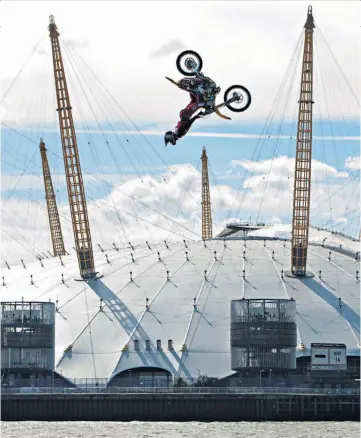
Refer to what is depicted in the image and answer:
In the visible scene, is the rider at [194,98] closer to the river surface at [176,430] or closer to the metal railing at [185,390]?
the river surface at [176,430]

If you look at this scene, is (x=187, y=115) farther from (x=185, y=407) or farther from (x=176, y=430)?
(x=185, y=407)

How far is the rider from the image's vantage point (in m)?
139

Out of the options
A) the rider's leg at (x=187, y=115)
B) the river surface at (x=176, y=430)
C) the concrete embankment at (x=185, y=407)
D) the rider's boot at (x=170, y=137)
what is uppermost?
the rider's leg at (x=187, y=115)

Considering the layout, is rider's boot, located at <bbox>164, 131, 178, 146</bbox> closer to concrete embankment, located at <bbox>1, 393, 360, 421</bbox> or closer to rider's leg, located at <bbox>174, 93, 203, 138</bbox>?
rider's leg, located at <bbox>174, 93, 203, 138</bbox>

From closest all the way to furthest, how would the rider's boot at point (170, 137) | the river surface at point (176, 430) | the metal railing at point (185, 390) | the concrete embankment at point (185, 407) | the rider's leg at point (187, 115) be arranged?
the rider's boot at point (170, 137), the rider's leg at point (187, 115), the river surface at point (176, 430), the concrete embankment at point (185, 407), the metal railing at point (185, 390)

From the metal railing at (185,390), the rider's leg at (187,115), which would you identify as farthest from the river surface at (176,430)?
the rider's leg at (187,115)

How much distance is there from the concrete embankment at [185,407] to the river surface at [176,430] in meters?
3.36

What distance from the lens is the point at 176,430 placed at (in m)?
167

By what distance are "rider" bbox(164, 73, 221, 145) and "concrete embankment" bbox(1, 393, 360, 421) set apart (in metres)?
52.7

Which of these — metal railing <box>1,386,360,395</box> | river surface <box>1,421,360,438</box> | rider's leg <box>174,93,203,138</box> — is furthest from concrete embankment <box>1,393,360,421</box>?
rider's leg <box>174,93,203,138</box>

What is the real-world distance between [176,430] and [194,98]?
44.2 m

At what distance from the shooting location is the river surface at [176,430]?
527 ft

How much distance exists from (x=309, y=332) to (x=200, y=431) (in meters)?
37.2

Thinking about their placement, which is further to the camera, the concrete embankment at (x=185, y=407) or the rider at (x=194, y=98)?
the concrete embankment at (x=185, y=407)
